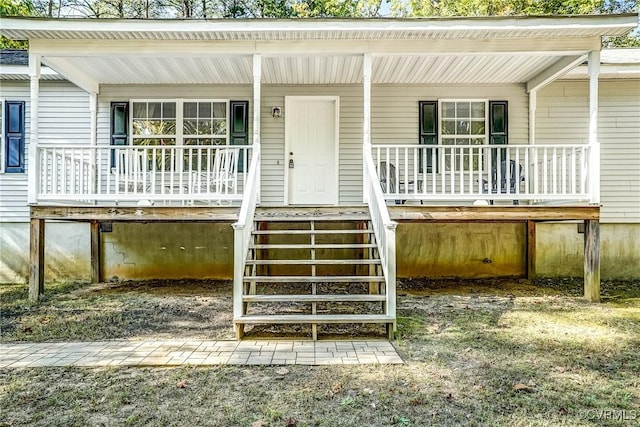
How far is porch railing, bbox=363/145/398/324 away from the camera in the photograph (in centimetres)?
455

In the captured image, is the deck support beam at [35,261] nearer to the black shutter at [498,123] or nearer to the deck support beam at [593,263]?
the black shutter at [498,123]

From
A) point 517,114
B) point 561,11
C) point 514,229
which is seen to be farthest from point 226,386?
point 561,11

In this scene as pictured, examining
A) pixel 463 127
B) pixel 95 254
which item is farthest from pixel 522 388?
pixel 95 254

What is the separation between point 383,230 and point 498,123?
431cm

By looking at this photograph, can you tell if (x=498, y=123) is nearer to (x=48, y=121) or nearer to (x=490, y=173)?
(x=490, y=173)

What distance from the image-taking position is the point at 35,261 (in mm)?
6250

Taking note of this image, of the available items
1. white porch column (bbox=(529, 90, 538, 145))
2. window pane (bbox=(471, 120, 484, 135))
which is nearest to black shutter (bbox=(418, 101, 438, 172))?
window pane (bbox=(471, 120, 484, 135))

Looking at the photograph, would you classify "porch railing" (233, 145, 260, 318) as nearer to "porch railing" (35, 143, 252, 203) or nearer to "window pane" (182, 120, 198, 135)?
"porch railing" (35, 143, 252, 203)

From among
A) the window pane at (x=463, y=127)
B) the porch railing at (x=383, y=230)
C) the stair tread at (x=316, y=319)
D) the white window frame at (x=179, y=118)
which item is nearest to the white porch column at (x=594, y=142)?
the window pane at (x=463, y=127)

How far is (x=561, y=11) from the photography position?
15641 mm

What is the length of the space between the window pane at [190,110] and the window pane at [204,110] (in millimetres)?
72

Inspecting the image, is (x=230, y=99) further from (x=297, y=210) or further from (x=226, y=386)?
(x=226, y=386)

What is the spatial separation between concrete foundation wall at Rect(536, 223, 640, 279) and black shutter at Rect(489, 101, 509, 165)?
177 centimetres

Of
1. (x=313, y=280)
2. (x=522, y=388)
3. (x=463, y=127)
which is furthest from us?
(x=463, y=127)
